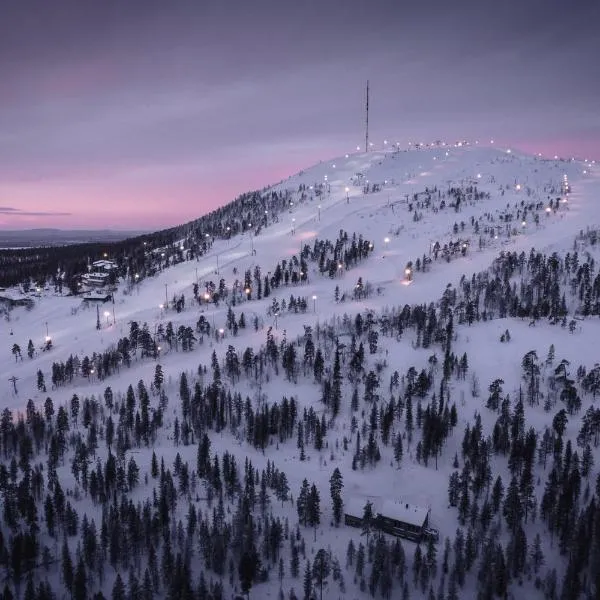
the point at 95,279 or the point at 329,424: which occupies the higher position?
the point at 95,279

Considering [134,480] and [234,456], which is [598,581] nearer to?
[234,456]

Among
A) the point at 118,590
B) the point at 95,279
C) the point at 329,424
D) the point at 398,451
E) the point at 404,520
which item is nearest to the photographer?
the point at 118,590

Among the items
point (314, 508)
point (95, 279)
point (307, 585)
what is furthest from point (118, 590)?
point (95, 279)

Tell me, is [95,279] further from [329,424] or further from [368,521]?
[368,521]

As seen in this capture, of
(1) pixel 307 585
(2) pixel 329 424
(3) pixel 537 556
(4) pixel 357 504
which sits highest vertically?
(2) pixel 329 424

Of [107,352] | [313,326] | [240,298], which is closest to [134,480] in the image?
[107,352]

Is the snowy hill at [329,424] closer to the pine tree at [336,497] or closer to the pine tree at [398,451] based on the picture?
the pine tree at [398,451]

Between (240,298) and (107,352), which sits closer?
(107,352)

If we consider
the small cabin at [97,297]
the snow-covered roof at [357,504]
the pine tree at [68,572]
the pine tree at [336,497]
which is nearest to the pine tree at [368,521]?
the snow-covered roof at [357,504]
